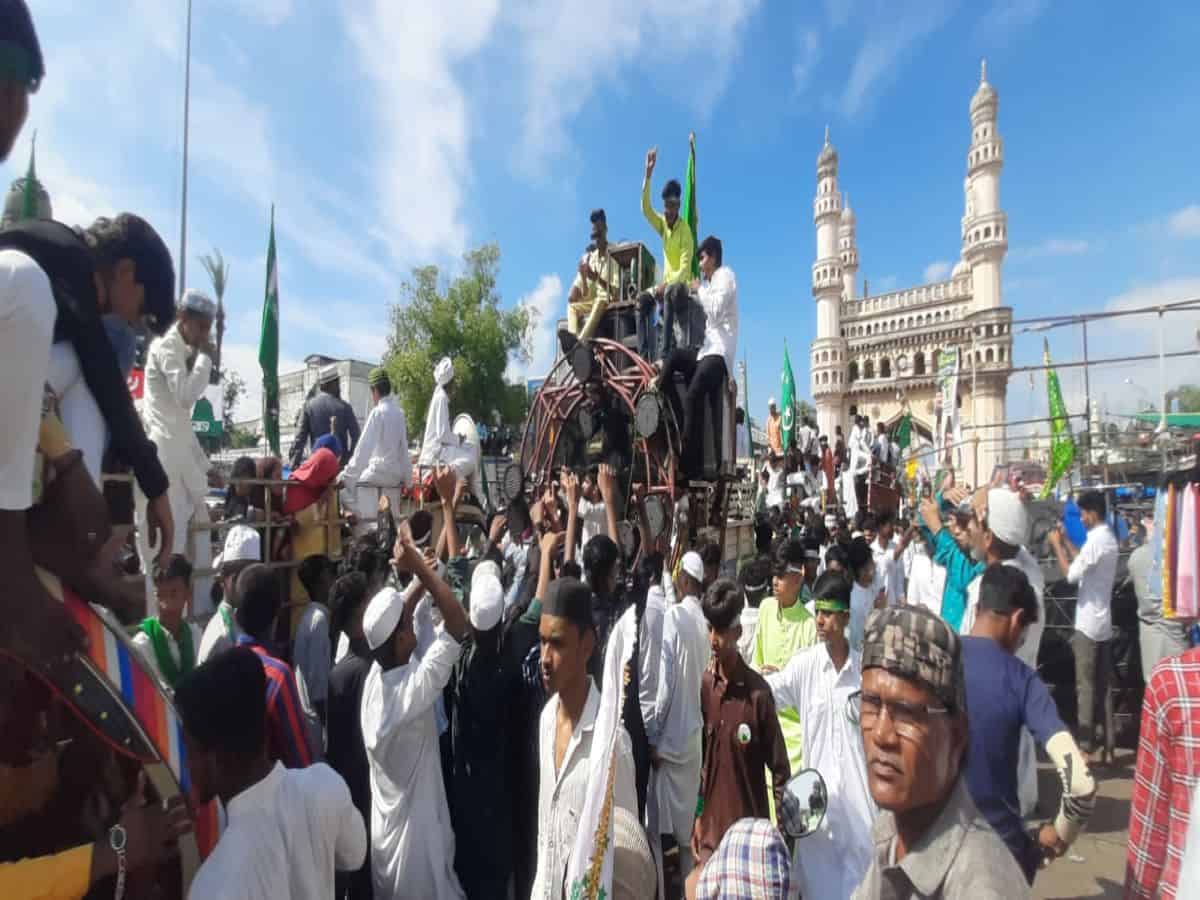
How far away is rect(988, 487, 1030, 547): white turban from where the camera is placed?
4215mm

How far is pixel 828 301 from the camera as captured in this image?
2202 inches

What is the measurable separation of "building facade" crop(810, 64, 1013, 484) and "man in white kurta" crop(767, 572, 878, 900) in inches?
1808

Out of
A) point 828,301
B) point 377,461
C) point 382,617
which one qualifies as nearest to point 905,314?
point 828,301

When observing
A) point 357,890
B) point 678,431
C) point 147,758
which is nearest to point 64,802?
point 147,758

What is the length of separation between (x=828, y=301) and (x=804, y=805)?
58.6 m

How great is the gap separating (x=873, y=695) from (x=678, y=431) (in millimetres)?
5964

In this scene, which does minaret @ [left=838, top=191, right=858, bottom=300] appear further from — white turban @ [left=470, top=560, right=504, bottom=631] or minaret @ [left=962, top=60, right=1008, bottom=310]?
white turban @ [left=470, top=560, right=504, bottom=631]

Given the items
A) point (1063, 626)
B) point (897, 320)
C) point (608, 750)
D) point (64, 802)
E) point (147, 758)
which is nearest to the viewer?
point (64, 802)

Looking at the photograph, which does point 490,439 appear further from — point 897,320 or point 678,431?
point 897,320

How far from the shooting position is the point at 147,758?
1563 millimetres

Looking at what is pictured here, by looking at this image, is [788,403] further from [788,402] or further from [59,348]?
[59,348]

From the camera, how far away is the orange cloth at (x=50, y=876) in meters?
1.32

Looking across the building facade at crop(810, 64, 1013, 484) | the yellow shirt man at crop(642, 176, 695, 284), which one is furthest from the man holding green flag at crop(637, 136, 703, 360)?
the building facade at crop(810, 64, 1013, 484)

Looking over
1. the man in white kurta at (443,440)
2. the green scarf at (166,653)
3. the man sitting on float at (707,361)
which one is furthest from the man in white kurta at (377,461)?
the green scarf at (166,653)
